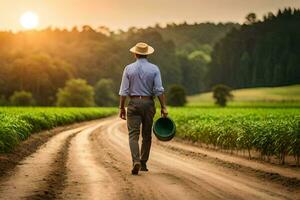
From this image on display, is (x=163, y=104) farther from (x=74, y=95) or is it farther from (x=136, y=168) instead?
(x=74, y=95)

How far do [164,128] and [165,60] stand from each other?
544 feet

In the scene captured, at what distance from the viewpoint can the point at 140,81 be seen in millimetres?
10914

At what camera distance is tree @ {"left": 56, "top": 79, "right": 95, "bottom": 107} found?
106769 millimetres

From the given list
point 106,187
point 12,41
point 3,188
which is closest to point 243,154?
point 106,187

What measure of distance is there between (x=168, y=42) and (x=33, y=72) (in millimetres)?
83852

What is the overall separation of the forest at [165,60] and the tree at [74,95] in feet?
30.7

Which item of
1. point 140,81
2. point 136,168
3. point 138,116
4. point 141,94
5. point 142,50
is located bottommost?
point 136,168

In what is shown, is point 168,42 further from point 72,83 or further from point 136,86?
point 136,86

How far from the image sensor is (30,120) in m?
26.2

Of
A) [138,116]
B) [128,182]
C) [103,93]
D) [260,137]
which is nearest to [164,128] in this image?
[138,116]

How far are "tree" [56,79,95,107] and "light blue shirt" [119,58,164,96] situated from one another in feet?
315

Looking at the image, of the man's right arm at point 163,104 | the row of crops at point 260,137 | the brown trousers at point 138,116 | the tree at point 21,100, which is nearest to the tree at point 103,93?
the tree at point 21,100

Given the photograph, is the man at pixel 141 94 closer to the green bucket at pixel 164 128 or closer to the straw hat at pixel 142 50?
the straw hat at pixel 142 50

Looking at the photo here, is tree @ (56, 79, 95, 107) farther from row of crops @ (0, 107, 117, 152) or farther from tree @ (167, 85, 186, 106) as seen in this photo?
row of crops @ (0, 107, 117, 152)
